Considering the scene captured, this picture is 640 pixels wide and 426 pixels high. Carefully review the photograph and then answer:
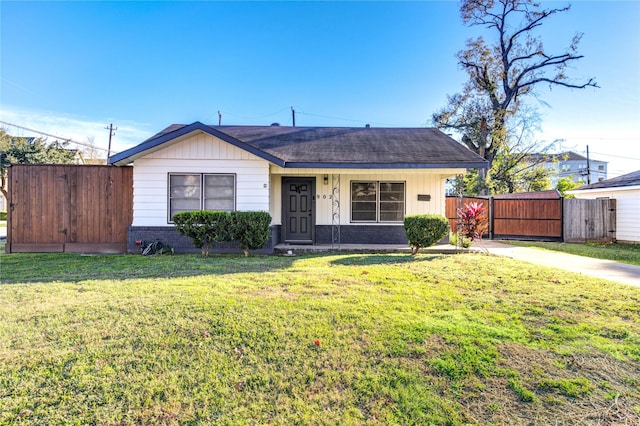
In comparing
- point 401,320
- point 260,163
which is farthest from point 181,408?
point 260,163

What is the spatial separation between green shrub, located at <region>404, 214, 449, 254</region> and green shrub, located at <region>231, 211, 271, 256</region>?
12.3 ft

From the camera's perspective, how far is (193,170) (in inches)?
349

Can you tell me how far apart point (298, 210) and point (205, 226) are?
3.54 metres

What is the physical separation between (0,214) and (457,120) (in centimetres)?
3657

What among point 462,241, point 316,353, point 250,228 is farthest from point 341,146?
point 316,353

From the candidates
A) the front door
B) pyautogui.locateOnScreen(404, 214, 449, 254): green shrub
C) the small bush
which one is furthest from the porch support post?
the small bush

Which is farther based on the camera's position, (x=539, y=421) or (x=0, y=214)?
(x=0, y=214)

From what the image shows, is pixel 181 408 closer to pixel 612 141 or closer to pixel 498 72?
pixel 498 72

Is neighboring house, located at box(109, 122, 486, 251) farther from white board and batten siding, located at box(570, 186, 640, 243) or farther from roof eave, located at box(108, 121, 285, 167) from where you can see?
white board and batten siding, located at box(570, 186, 640, 243)

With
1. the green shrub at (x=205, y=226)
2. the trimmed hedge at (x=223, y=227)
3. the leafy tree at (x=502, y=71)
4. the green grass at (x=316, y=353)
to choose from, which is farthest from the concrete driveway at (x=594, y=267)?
the leafy tree at (x=502, y=71)

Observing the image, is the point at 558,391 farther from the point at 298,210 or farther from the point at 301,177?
the point at 301,177

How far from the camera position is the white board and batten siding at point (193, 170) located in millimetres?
8773

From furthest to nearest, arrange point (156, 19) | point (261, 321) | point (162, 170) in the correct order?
point (156, 19)
point (162, 170)
point (261, 321)

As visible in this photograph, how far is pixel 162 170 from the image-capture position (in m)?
8.81
